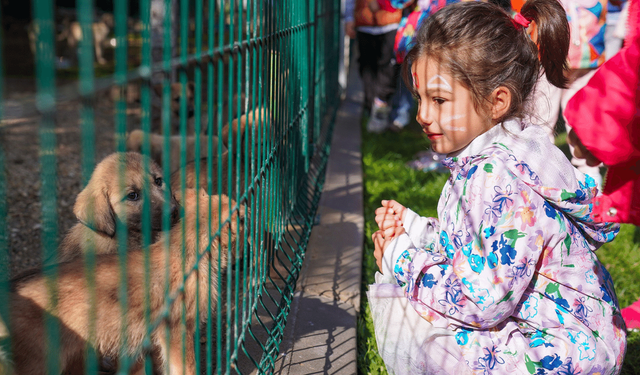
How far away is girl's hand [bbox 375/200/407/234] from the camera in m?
2.33

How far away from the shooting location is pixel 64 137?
6.96 meters

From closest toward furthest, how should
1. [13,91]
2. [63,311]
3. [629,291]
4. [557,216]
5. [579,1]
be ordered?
[63,311] < [557,216] < [629,291] < [579,1] < [13,91]

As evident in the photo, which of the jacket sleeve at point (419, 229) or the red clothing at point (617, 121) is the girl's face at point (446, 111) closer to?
the jacket sleeve at point (419, 229)

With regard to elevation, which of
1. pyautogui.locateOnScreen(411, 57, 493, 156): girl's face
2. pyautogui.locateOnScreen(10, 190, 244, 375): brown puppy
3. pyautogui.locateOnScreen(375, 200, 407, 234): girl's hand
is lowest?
pyautogui.locateOnScreen(10, 190, 244, 375): brown puppy

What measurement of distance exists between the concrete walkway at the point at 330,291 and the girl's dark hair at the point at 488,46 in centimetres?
130

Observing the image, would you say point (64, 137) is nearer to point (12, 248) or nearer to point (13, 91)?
point (13, 91)

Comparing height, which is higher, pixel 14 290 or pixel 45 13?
pixel 45 13

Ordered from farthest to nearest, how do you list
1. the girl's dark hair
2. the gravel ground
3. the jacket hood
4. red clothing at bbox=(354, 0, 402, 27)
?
1. red clothing at bbox=(354, 0, 402, 27)
2. the gravel ground
3. the girl's dark hair
4. the jacket hood

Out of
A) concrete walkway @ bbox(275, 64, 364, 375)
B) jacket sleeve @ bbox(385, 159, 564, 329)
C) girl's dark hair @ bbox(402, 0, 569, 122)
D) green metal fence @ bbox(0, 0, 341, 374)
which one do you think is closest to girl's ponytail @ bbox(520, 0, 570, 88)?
girl's dark hair @ bbox(402, 0, 569, 122)

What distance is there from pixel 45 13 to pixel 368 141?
21.3ft

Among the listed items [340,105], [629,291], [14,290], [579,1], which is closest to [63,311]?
[14,290]

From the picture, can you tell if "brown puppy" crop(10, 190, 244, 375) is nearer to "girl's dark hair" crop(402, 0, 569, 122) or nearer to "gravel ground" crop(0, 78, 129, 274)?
"gravel ground" crop(0, 78, 129, 274)

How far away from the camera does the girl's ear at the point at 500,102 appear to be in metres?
2.08

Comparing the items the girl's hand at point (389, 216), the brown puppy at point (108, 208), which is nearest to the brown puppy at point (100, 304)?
the brown puppy at point (108, 208)
